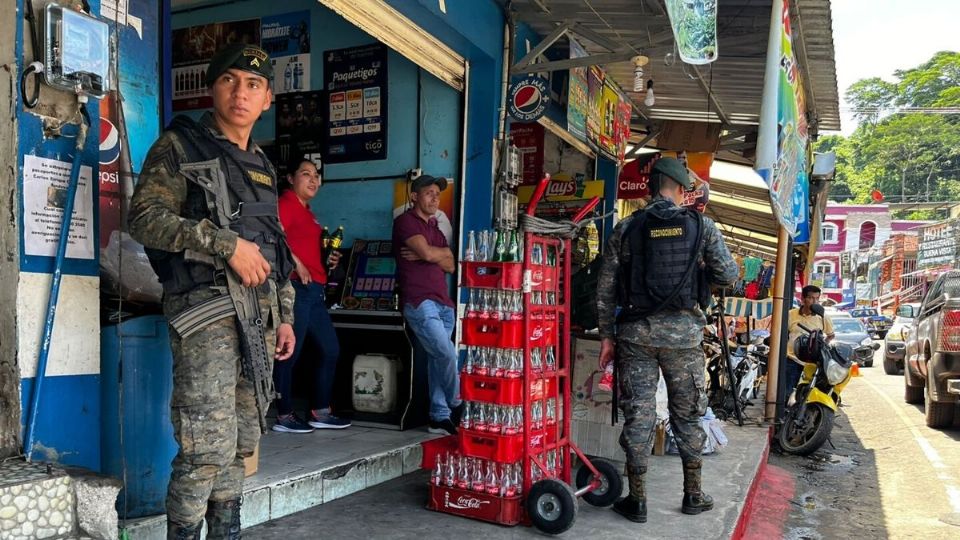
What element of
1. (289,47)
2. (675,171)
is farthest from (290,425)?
(289,47)

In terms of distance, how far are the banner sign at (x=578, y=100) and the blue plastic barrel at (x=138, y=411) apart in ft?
16.4

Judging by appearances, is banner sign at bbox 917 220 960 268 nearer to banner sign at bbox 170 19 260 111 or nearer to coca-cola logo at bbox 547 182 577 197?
coca-cola logo at bbox 547 182 577 197

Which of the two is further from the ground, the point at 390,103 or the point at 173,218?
the point at 390,103

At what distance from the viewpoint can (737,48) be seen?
6.65 metres

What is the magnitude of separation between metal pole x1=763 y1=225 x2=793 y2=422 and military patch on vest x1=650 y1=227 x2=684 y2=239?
3.81 m

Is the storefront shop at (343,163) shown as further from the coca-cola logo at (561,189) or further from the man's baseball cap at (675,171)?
the man's baseball cap at (675,171)

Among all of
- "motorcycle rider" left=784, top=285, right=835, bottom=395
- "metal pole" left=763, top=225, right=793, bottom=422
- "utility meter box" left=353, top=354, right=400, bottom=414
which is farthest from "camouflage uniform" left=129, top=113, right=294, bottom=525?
"motorcycle rider" left=784, top=285, right=835, bottom=395

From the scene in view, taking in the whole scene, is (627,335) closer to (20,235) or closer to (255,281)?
(255,281)

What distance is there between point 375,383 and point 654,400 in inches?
94.8

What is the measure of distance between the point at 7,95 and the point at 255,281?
1049 millimetres

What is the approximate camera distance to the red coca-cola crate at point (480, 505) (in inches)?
136

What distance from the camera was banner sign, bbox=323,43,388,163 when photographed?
19.2ft

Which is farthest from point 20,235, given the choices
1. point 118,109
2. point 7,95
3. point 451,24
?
point 451,24

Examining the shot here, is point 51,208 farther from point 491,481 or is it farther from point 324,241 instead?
point 324,241
